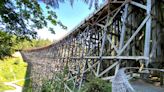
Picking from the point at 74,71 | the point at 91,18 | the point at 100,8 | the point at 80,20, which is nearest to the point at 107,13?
the point at 100,8

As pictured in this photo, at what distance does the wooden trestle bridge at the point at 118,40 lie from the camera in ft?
19.9

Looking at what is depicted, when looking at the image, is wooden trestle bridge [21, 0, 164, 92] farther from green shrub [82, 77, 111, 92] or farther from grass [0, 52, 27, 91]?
grass [0, 52, 27, 91]

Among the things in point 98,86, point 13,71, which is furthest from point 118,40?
point 13,71

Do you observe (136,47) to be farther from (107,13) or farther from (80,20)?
(80,20)

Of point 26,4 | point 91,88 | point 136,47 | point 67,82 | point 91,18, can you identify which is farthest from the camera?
point 67,82

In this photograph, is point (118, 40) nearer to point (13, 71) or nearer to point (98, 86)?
point (98, 86)

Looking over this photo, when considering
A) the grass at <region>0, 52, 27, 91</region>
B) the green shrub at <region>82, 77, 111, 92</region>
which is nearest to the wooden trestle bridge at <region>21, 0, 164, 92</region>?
the green shrub at <region>82, 77, 111, 92</region>

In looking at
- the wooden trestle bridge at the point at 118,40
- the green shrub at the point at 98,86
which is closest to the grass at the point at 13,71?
the wooden trestle bridge at the point at 118,40

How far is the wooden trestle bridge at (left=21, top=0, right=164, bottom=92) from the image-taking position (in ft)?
19.9

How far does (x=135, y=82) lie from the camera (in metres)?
6.13

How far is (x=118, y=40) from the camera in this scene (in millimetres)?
8711

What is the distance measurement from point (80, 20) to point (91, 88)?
453cm

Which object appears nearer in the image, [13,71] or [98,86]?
[98,86]

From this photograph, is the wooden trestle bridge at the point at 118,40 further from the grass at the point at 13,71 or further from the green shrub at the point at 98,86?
the grass at the point at 13,71
